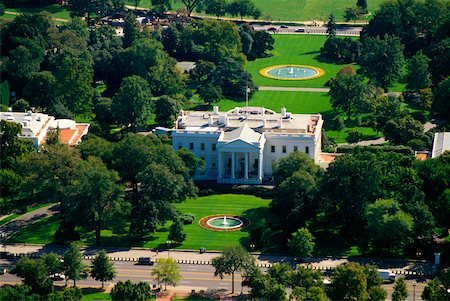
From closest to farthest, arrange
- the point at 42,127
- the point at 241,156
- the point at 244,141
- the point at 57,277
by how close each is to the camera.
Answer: the point at 57,277 < the point at 244,141 < the point at 241,156 < the point at 42,127

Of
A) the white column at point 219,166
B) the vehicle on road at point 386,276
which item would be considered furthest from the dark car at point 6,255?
the vehicle on road at point 386,276

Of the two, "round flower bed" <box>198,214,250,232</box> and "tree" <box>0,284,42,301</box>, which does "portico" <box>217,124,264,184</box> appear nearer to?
"round flower bed" <box>198,214,250,232</box>

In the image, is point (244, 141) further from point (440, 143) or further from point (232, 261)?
point (232, 261)

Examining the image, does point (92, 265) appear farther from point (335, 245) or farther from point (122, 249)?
point (335, 245)

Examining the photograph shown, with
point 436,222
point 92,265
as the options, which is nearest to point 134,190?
point 92,265

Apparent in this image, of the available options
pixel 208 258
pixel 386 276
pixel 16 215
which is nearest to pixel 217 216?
pixel 208 258

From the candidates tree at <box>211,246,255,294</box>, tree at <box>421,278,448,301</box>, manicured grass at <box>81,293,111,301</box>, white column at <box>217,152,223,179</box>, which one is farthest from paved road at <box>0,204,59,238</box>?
tree at <box>421,278,448,301</box>
